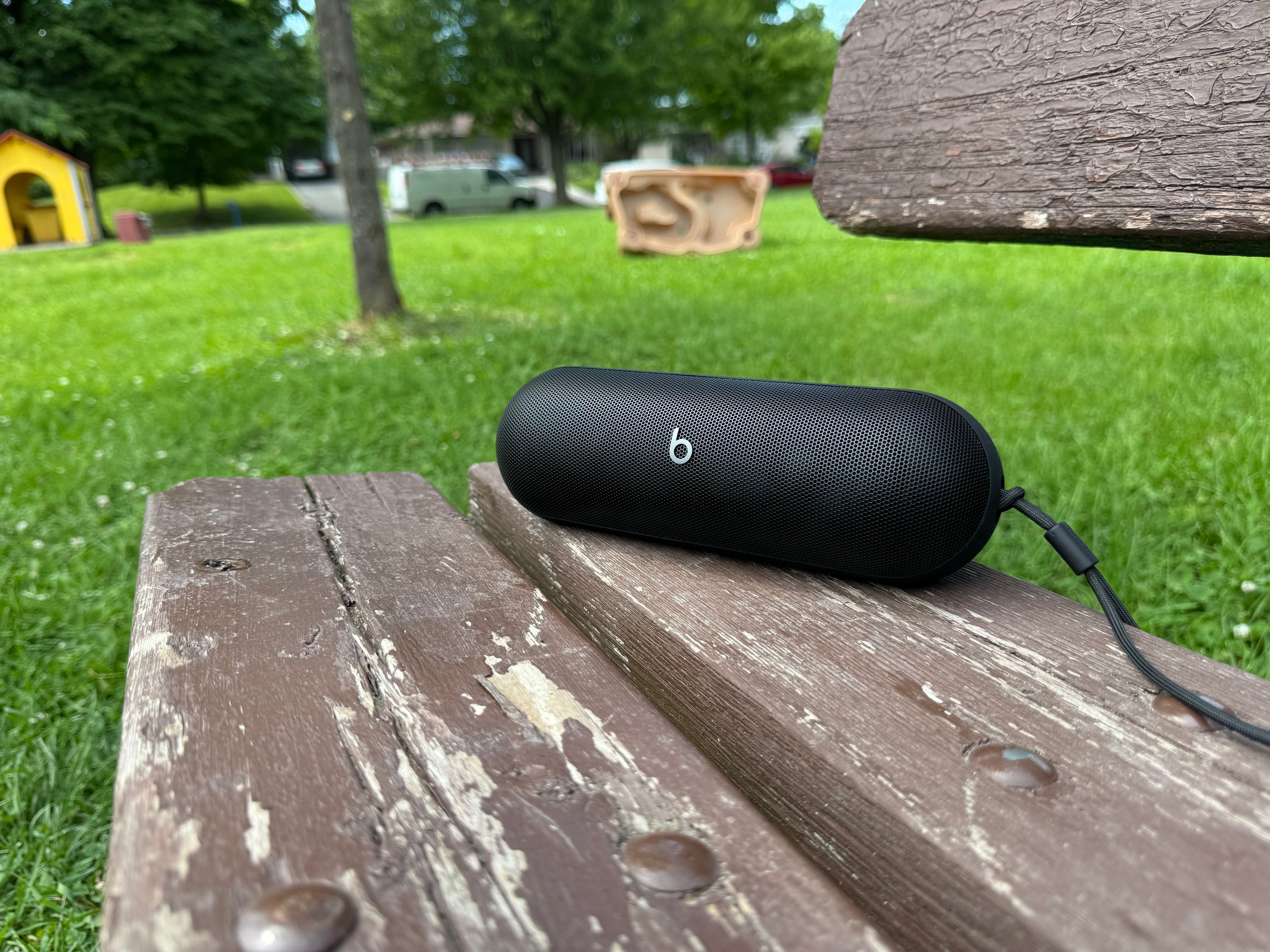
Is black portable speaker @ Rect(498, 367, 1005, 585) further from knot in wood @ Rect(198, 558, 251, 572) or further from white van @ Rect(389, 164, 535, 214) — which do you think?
white van @ Rect(389, 164, 535, 214)

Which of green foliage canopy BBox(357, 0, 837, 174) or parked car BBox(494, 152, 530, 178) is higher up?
green foliage canopy BBox(357, 0, 837, 174)

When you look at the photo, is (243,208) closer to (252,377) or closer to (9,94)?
(9,94)

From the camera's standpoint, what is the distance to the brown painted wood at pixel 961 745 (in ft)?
1.62

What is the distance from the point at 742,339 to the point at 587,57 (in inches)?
792

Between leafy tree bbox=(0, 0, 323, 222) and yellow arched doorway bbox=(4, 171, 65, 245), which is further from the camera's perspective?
leafy tree bbox=(0, 0, 323, 222)

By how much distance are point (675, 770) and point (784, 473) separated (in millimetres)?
387

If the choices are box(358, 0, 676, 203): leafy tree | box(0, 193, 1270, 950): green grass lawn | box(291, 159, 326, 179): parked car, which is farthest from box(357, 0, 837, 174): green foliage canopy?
box(0, 193, 1270, 950): green grass lawn

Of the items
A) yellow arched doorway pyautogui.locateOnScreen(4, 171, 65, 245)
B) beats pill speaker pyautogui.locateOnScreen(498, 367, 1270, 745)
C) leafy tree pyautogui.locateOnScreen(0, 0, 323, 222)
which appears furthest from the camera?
leafy tree pyautogui.locateOnScreen(0, 0, 323, 222)

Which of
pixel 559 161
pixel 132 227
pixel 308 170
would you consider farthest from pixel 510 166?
pixel 132 227

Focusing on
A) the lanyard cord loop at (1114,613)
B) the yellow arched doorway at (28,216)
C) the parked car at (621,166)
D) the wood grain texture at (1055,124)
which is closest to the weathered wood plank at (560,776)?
the lanyard cord loop at (1114,613)

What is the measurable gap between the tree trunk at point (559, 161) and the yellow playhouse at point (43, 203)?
11.8m

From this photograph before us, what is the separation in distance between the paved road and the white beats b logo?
833 inches

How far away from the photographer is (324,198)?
96.0ft

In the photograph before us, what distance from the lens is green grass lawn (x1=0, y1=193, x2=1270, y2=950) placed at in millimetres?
1742
